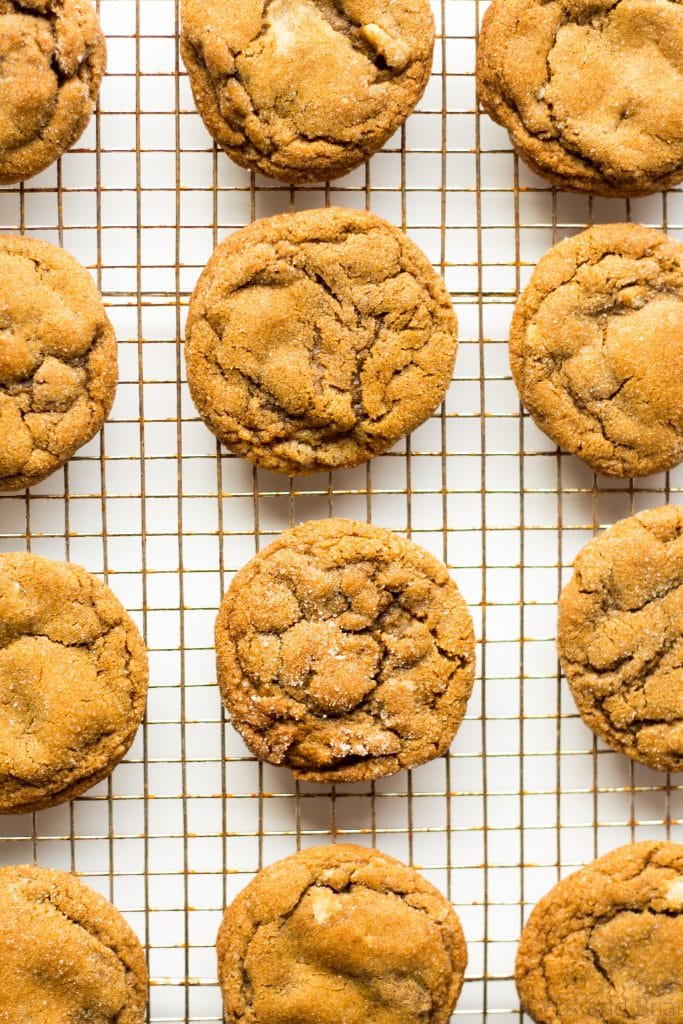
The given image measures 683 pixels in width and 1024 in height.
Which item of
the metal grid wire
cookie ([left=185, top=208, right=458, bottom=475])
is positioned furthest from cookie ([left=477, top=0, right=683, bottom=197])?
cookie ([left=185, top=208, right=458, bottom=475])

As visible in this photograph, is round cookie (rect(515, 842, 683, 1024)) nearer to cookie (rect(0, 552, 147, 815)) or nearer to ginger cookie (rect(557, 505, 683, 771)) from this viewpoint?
ginger cookie (rect(557, 505, 683, 771))

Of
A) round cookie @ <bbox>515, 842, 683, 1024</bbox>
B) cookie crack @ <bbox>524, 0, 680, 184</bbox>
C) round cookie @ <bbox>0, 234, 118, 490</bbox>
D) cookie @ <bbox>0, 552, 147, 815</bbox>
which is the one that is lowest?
round cookie @ <bbox>515, 842, 683, 1024</bbox>

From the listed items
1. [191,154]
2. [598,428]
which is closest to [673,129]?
[598,428]

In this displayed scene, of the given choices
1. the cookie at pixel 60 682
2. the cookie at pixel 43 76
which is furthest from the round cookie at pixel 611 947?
the cookie at pixel 43 76

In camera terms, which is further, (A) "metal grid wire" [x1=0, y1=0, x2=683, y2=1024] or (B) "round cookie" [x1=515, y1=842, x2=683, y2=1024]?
(A) "metal grid wire" [x1=0, y1=0, x2=683, y2=1024]

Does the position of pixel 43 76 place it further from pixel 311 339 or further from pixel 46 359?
pixel 311 339

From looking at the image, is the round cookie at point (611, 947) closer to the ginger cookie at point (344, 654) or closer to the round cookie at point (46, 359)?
the ginger cookie at point (344, 654)

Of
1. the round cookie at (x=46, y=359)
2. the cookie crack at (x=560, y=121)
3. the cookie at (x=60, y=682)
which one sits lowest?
the cookie at (x=60, y=682)
